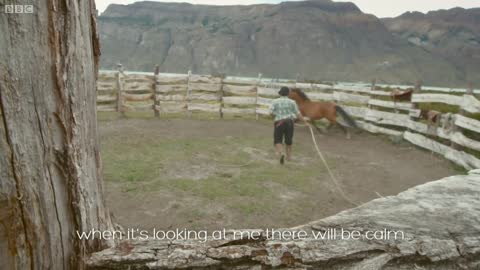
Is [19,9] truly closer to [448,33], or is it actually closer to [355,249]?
[355,249]

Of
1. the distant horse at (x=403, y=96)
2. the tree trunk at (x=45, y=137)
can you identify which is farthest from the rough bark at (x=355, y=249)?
the distant horse at (x=403, y=96)

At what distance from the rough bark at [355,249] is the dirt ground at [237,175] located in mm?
1234

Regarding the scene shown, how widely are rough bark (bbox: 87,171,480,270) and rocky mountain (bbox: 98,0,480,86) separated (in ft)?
429

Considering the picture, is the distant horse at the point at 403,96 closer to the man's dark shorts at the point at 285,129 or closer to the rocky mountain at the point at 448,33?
the man's dark shorts at the point at 285,129

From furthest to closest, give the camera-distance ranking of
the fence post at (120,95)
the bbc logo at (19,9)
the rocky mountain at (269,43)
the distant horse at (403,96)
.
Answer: the rocky mountain at (269,43)
the fence post at (120,95)
the distant horse at (403,96)
the bbc logo at (19,9)

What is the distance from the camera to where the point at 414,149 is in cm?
904

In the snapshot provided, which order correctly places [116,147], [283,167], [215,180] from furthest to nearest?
[116,147]
[283,167]
[215,180]

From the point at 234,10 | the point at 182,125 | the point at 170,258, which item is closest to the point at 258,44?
the point at 234,10

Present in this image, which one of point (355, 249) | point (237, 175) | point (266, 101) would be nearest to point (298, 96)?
point (266, 101)

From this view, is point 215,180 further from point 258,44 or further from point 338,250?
point 258,44

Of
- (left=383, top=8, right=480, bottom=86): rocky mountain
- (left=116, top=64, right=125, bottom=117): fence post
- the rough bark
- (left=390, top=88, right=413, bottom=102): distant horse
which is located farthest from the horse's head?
(left=383, top=8, right=480, bottom=86): rocky mountain

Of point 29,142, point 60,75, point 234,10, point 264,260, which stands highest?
point 234,10

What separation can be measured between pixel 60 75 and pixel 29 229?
0.40 metres

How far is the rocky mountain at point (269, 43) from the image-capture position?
136250 millimetres
